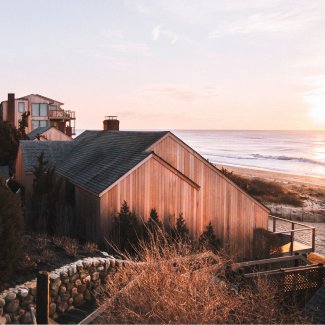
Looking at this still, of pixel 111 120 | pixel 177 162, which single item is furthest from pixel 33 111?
pixel 177 162

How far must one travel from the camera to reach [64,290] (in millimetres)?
11133

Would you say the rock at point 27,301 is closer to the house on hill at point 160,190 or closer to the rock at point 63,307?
the rock at point 63,307

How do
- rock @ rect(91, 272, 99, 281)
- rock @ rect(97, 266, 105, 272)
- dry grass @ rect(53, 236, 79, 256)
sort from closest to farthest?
1. rock @ rect(91, 272, 99, 281)
2. rock @ rect(97, 266, 105, 272)
3. dry grass @ rect(53, 236, 79, 256)

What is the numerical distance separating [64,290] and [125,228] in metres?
5.93

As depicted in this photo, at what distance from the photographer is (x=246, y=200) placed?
68.9 ft

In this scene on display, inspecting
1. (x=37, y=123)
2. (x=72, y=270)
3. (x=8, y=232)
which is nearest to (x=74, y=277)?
(x=72, y=270)

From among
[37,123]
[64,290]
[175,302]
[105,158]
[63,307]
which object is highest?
[37,123]

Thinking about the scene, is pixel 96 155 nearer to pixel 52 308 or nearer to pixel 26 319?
pixel 52 308

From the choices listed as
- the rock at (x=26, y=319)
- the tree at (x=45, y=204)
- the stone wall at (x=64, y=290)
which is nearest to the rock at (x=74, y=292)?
the stone wall at (x=64, y=290)

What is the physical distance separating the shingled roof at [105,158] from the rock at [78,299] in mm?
5941

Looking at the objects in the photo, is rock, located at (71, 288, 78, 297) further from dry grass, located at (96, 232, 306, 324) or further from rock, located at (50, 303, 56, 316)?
dry grass, located at (96, 232, 306, 324)

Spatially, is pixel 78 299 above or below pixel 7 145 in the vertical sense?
below

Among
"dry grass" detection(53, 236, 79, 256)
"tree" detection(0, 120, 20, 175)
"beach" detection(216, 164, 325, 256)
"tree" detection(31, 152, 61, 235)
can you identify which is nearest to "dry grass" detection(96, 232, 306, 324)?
"dry grass" detection(53, 236, 79, 256)

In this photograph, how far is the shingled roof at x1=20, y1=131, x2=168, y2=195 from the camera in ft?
61.0
